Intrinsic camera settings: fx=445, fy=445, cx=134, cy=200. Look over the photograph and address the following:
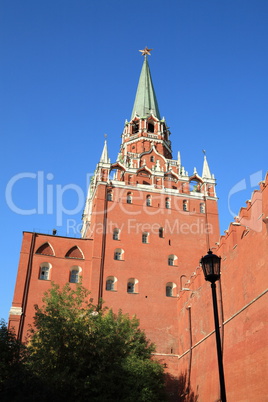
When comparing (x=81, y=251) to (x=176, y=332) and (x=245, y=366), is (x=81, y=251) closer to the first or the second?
(x=176, y=332)

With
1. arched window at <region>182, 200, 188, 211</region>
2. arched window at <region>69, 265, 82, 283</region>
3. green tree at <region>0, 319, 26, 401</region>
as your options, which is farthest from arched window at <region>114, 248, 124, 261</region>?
green tree at <region>0, 319, 26, 401</region>

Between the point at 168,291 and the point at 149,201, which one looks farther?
the point at 149,201


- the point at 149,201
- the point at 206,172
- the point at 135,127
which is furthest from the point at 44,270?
the point at 135,127

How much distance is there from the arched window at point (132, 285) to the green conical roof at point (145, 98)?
77.1 ft

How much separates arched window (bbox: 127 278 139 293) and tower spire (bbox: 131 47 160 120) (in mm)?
23491

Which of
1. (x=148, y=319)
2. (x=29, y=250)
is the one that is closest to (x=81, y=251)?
(x=29, y=250)

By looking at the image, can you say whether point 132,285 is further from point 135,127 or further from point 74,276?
point 135,127

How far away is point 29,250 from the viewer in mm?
36250

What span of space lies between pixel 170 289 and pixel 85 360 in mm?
13958

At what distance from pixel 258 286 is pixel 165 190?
2094cm

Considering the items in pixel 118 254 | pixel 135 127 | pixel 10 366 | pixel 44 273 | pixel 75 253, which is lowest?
pixel 10 366

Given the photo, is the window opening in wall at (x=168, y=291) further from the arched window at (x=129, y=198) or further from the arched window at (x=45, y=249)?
the arched window at (x=45, y=249)

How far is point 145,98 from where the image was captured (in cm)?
5553

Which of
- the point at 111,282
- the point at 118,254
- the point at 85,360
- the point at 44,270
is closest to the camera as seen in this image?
the point at 85,360
